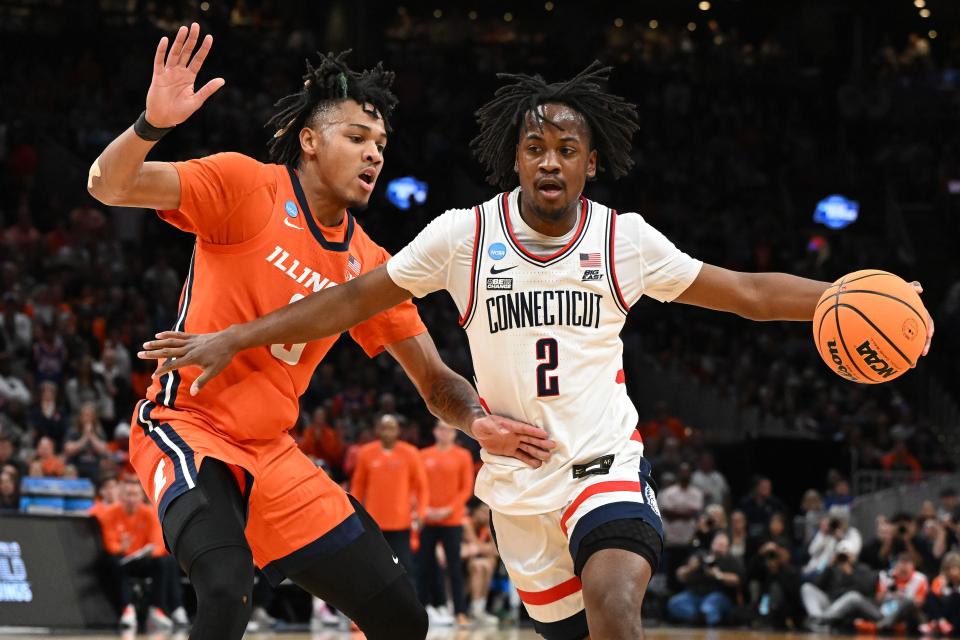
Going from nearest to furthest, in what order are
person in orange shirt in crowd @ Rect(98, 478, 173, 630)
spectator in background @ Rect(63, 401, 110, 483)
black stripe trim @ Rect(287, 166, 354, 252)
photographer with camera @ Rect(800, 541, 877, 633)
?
black stripe trim @ Rect(287, 166, 354, 252), person in orange shirt in crowd @ Rect(98, 478, 173, 630), spectator in background @ Rect(63, 401, 110, 483), photographer with camera @ Rect(800, 541, 877, 633)

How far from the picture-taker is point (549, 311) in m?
5.09

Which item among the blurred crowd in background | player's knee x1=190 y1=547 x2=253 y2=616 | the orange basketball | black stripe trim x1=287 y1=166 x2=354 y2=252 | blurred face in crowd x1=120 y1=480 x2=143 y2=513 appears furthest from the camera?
the blurred crowd in background

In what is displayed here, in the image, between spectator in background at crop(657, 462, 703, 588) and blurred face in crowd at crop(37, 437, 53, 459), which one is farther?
spectator in background at crop(657, 462, 703, 588)

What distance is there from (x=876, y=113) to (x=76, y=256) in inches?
682

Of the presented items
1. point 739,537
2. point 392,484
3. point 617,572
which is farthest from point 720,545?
point 617,572

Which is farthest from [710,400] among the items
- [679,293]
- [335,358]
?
[679,293]

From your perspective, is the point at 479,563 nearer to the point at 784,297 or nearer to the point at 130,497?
the point at 130,497

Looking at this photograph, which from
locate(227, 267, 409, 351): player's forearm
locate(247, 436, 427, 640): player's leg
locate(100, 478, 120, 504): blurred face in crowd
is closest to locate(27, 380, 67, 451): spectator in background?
locate(100, 478, 120, 504): blurred face in crowd

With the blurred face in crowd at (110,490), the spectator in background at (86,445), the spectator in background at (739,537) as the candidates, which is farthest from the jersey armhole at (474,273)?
the spectator in background at (739,537)

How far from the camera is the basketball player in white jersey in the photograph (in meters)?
5.11

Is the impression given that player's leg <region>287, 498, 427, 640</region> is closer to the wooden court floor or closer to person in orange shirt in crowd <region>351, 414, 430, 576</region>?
the wooden court floor

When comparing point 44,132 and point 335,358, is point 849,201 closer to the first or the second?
point 335,358

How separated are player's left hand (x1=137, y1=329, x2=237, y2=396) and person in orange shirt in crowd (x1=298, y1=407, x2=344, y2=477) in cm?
1112

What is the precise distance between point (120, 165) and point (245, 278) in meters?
0.72
